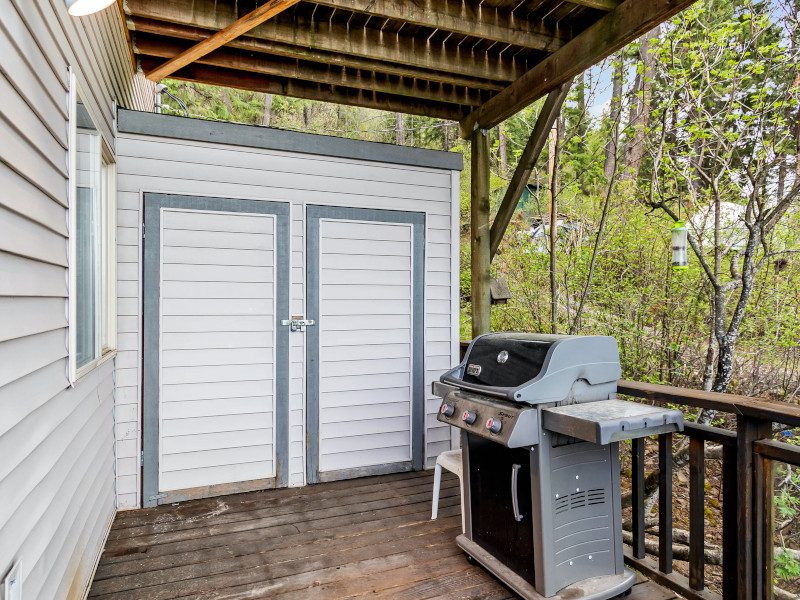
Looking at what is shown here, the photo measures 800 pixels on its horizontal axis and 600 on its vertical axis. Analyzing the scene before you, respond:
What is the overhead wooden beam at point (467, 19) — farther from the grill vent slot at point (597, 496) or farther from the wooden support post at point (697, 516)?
the grill vent slot at point (597, 496)

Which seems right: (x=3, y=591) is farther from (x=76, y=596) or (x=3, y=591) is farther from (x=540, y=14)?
(x=540, y=14)

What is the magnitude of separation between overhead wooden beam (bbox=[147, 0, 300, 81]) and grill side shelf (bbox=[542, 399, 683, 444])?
2172 millimetres

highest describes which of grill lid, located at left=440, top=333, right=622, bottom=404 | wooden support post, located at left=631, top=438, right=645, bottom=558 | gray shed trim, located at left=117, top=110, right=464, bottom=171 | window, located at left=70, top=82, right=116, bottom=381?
gray shed trim, located at left=117, top=110, right=464, bottom=171

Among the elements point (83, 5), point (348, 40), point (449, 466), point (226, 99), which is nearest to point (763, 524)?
point (449, 466)

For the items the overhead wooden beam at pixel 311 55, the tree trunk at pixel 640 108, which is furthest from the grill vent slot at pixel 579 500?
the tree trunk at pixel 640 108

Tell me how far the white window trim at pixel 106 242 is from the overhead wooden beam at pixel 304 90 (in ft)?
3.13

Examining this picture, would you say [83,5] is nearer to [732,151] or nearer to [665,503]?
[665,503]

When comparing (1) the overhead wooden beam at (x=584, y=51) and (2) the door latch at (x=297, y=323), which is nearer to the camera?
(1) the overhead wooden beam at (x=584, y=51)

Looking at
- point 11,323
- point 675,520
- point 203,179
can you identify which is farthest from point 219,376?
point 675,520

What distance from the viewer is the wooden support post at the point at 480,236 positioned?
376cm

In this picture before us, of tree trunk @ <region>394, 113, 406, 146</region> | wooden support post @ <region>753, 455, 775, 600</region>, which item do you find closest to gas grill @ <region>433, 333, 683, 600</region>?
wooden support post @ <region>753, 455, 775, 600</region>

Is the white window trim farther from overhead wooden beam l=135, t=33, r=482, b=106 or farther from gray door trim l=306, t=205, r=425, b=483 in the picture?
gray door trim l=306, t=205, r=425, b=483

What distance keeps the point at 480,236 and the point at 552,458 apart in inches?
82.8

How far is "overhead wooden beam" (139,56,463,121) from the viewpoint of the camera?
3.43 meters
